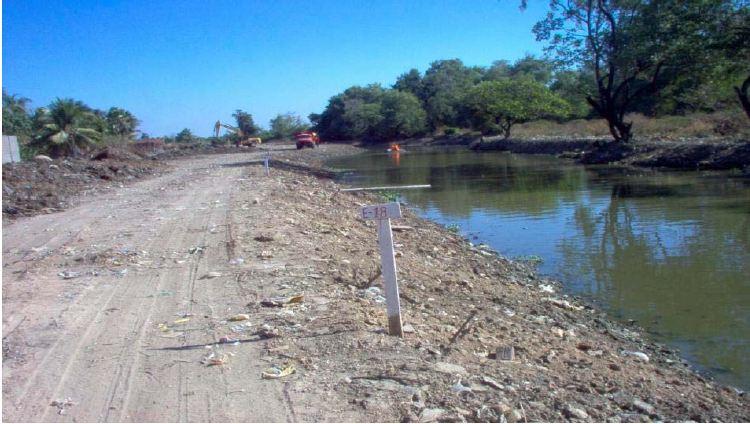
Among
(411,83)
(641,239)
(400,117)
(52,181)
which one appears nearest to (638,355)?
(641,239)

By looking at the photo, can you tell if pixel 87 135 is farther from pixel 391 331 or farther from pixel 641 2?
pixel 391 331

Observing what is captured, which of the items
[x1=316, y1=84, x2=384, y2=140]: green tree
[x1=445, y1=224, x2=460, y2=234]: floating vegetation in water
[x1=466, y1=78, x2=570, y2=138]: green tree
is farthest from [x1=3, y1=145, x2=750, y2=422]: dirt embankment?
[x1=316, y1=84, x2=384, y2=140]: green tree

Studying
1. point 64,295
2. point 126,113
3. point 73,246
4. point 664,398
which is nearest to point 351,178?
point 73,246

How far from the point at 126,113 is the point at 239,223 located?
70338 mm

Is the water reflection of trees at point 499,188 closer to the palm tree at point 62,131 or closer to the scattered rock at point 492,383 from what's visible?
the scattered rock at point 492,383

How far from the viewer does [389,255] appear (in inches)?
244

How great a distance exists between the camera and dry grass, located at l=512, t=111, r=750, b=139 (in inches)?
1585

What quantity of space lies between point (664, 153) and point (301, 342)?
1287 inches

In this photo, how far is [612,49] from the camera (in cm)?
3769

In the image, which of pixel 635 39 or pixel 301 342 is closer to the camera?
pixel 301 342

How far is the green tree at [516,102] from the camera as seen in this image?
63312 millimetres

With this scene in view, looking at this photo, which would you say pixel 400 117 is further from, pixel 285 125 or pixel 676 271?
pixel 676 271

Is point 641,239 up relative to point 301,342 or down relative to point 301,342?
down

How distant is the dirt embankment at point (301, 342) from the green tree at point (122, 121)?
66.3m
